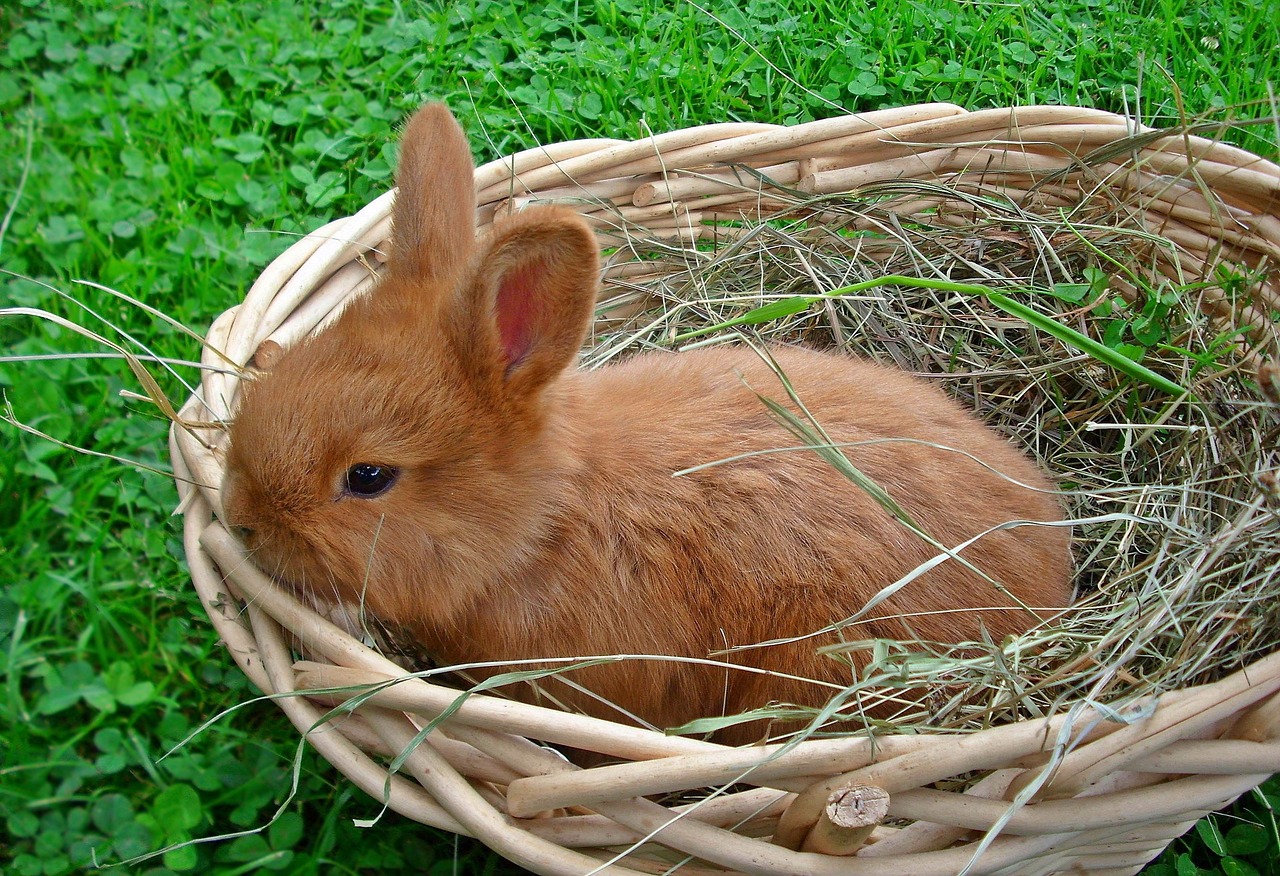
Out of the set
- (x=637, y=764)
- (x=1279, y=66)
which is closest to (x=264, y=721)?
(x=637, y=764)

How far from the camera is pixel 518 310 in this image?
234 cm

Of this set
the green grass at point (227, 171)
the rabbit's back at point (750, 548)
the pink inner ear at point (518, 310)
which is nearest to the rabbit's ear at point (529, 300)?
the pink inner ear at point (518, 310)

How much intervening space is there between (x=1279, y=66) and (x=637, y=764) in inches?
124

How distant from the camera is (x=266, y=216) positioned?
4.05 meters

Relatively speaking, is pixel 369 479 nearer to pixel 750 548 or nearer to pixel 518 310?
pixel 518 310

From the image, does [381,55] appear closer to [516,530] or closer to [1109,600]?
[516,530]

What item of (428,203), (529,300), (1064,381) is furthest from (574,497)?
(1064,381)

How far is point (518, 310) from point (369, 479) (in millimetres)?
496

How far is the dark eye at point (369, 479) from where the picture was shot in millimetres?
2408

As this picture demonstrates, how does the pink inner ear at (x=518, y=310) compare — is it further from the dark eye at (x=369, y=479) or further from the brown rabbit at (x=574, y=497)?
the dark eye at (x=369, y=479)

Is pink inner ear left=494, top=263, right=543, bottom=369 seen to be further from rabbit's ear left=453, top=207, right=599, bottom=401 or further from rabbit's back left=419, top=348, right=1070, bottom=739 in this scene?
rabbit's back left=419, top=348, right=1070, bottom=739

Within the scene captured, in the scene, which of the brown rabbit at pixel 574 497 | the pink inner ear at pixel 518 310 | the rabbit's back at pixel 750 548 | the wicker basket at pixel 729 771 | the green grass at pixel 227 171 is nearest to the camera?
the wicker basket at pixel 729 771

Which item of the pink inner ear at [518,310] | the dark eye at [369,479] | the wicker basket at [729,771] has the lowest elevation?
the wicker basket at [729,771]

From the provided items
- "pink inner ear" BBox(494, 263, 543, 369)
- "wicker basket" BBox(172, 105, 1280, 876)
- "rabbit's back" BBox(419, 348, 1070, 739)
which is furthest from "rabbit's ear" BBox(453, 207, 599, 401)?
"wicker basket" BBox(172, 105, 1280, 876)
